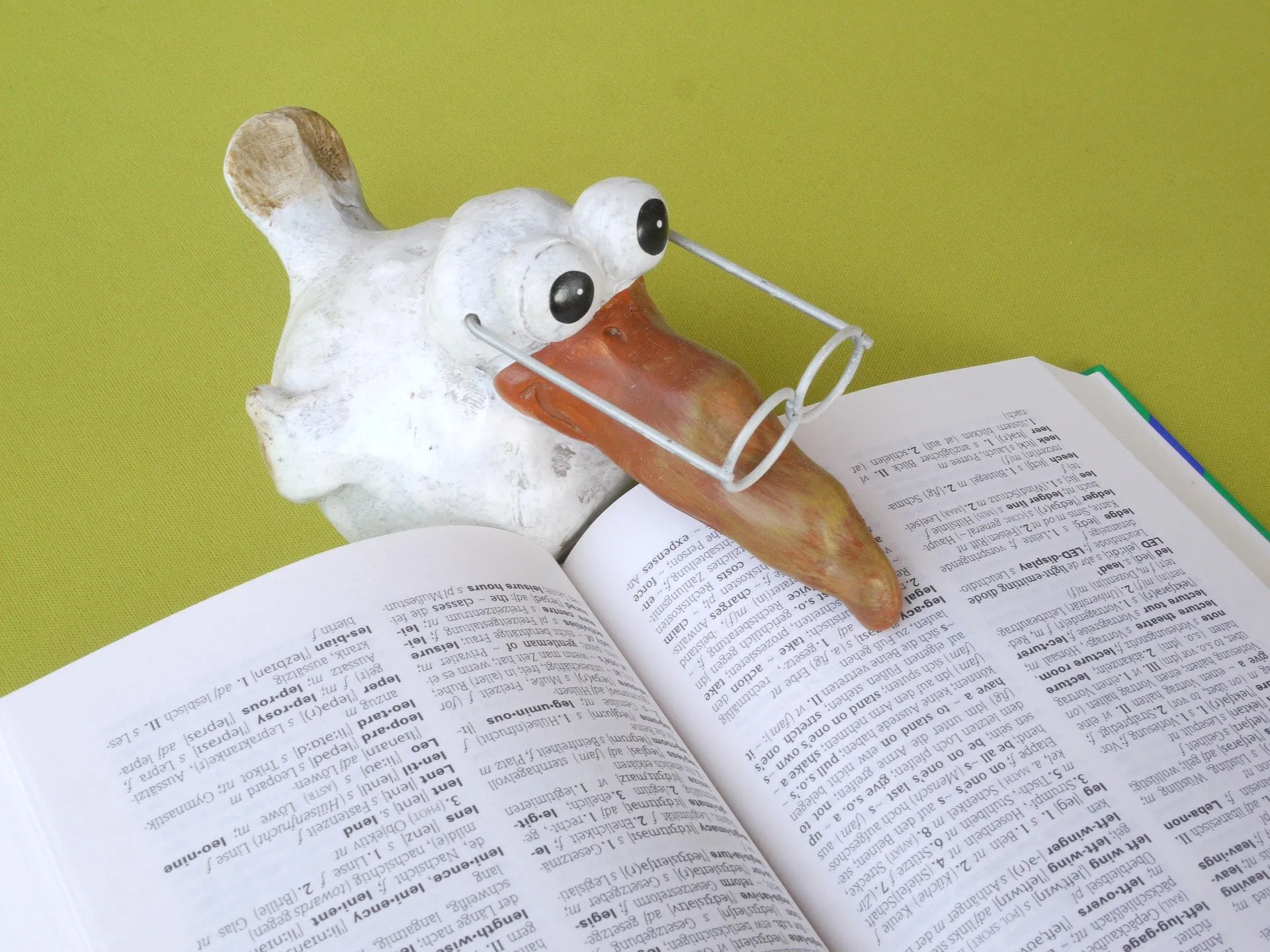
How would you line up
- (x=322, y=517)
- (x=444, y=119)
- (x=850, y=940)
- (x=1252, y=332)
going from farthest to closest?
(x=444, y=119)
(x=1252, y=332)
(x=322, y=517)
(x=850, y=940)

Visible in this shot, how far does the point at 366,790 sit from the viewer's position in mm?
536

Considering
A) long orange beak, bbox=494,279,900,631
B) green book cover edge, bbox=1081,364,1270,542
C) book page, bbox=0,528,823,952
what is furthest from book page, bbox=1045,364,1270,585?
book page, bbox=0,528,823,952

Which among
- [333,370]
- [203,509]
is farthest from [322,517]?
[333,370]

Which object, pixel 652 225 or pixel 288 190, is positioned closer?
pixel 652 225

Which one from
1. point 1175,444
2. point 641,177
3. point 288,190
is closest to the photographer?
point 288,190

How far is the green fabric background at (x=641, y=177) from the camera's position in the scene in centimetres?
90

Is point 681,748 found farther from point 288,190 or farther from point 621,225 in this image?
point 288,190

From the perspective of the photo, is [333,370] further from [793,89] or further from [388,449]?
[793,89]

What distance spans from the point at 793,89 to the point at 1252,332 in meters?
0.46

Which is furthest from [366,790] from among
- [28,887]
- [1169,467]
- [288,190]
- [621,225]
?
[1169,467]

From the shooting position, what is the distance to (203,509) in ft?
2.92

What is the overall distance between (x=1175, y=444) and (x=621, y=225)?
513 millimetres

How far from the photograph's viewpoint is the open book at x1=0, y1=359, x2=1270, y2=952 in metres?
0.52

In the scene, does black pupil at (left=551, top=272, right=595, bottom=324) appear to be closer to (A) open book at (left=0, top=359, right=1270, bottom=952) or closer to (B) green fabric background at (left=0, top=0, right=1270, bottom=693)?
(A) open book at (left=0, top=359, right=1270, bottom=952)
